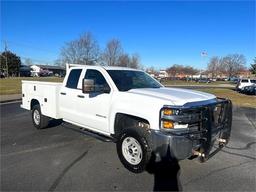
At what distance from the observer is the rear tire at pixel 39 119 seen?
322 inches

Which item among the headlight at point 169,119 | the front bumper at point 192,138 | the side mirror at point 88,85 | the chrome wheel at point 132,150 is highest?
the side mirror at point 88,85

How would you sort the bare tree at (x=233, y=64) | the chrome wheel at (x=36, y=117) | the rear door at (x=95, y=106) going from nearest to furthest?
the rear door at (x=95, y=106) < the chrome wheel at (x=36, y=117) < the bare tree at (x=233, y=64)

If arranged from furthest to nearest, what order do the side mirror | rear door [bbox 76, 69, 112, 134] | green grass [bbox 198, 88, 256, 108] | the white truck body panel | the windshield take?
1. green grass [bbox 198, 88, 256, 108]
2. the white truck body panel
3. the windshield
4. rear door [bbox 76, 69, 112, 134]
5. the side mirror

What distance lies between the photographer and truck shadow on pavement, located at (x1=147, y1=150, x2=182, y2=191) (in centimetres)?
441

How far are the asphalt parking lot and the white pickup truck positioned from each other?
397mm

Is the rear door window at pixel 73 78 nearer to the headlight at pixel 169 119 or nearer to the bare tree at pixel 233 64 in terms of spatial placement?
the headlight at pixel 169 119

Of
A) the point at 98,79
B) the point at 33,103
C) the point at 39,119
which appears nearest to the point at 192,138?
the point at 98,79

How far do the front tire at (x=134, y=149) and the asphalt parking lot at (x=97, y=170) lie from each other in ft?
0.50

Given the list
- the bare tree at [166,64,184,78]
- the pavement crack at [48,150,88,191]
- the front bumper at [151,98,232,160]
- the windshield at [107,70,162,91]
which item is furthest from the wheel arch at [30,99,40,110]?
the bare tree at [166,64,184,78]

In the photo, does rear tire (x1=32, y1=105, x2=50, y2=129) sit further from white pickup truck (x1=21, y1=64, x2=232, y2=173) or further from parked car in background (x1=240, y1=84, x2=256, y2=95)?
parked car in background (x1=240, y1=84, x2=256, y2=95)

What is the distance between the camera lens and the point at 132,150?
514 cm

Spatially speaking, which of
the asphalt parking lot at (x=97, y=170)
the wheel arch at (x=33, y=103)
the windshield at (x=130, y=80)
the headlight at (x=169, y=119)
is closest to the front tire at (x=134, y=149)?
the asphalt parking lot at (x=97, y=170)

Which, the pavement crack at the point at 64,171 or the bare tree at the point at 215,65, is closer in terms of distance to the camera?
the pavement crack at the point at 64,171

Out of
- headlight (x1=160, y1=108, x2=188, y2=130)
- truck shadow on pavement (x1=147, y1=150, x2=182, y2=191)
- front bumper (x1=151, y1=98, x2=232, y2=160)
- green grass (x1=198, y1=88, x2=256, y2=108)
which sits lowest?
green grass (x1=198, y1=88, x2=256, y2=108)
